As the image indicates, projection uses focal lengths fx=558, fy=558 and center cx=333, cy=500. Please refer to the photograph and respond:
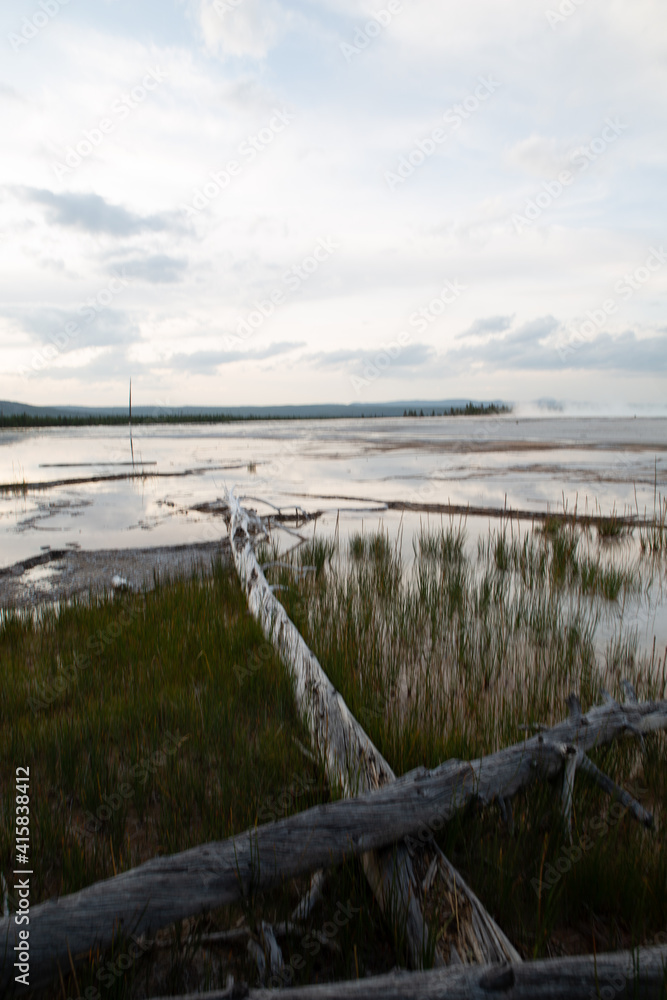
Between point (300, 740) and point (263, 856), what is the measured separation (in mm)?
1423

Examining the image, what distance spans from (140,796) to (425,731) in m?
1.52

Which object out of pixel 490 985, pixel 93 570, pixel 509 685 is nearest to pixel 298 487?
pixel 93 570

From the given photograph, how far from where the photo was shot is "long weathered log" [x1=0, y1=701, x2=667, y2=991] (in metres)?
1.57

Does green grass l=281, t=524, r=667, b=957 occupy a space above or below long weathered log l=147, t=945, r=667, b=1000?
below

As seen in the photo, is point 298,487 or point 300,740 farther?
point 298,487

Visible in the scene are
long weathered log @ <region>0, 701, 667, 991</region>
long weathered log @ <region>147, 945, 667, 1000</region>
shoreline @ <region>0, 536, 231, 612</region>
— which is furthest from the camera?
shoreline @ <region>0, 536, 231, 612</region>

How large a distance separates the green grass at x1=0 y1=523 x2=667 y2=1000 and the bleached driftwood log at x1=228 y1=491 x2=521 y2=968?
7cm

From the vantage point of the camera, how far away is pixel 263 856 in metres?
1.83

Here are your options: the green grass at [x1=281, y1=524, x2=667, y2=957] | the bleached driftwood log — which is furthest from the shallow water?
the bleached driftwood log

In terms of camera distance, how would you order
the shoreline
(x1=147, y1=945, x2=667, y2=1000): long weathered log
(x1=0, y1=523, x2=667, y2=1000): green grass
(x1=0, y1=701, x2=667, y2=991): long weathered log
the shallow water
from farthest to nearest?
the shallow water, the shoreline, (x1=0, y1=523, x2=667, y2=1000): green grass, (x1=0, y1=701, x2=667, y2=991): long weathered log, (x1=147, y1=945, x2=667, y2=1000): long weathered log

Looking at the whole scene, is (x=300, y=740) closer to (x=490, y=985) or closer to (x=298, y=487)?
(x=490, y=985)

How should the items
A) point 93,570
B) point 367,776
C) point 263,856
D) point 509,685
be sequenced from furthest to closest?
point 93,570, point 509,685, point 367,776, point 263,856

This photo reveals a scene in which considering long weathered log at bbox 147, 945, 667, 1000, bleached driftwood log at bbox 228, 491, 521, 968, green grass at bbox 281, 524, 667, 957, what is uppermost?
long weathered log at bbox 147, 945, 667, 1000

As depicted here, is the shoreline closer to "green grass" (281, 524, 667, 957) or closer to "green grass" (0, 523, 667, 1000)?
"green grass" (0, 523, 667, 1000)
